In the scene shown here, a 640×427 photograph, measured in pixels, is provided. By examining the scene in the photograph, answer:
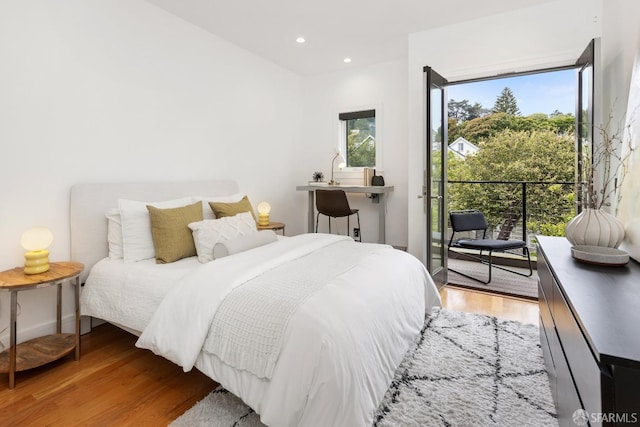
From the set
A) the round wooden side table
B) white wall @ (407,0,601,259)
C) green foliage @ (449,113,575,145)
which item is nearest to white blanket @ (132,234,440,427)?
the round wooden side table

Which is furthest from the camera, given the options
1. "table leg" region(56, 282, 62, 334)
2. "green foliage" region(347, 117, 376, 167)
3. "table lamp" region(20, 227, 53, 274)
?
"green foliage" region(347, 117, 376, 167)

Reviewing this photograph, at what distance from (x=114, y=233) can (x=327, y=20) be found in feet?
8.87

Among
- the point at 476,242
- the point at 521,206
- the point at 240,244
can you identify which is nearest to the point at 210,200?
the point at 240,244

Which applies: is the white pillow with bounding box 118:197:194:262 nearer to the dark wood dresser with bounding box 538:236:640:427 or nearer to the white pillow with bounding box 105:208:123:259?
the white pillow with bounding box 105:208:123:259

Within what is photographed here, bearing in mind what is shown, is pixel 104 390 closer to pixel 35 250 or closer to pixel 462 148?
pixel 35 250

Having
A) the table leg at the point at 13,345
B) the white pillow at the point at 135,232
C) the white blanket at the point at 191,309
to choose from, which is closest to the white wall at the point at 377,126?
the white pillow at the point at 135,232

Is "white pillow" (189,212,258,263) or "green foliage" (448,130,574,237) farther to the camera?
"green foliage" (448,130,574,237)

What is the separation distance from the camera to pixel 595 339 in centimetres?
82

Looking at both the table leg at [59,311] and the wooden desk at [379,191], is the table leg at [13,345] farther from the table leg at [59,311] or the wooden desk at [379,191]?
the wooden desk at [379,191]

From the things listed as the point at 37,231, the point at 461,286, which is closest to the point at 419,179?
the point at 461,286

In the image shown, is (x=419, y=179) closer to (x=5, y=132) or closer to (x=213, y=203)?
(x=213, y=203)

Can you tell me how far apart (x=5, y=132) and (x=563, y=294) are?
3.09 m

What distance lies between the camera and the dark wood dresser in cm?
73

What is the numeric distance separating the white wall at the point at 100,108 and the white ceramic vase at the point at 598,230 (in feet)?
10.3
